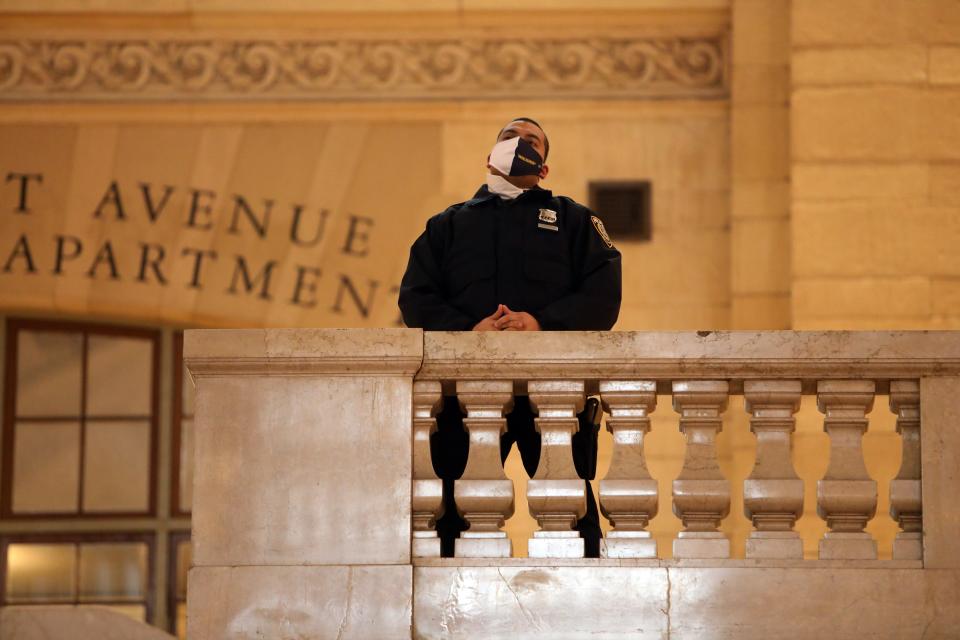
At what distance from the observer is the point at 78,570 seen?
9.27 m

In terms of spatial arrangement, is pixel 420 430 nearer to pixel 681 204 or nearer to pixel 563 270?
pixel 563 270

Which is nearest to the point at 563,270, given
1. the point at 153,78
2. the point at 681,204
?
the point at 681,204

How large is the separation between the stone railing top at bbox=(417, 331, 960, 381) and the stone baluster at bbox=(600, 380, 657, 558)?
0.06 metres

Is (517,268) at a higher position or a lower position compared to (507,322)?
higher

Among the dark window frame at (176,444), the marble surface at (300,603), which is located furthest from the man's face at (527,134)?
the dark window frame at (176,444)

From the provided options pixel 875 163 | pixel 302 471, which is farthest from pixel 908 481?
pixel 875 163

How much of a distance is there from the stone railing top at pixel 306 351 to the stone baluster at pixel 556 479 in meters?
0.39

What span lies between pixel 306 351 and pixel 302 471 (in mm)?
336

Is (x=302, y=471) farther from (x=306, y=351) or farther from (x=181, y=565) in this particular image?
(x=181, y=565)

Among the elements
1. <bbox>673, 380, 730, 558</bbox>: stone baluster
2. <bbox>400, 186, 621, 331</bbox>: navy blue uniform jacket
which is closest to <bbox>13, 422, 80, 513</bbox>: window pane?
<bbox>400, 186, 621, 331</bbox>: navy blue uniform jacket

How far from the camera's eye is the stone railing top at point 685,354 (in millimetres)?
4406

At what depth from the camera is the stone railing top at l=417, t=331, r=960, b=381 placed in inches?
173

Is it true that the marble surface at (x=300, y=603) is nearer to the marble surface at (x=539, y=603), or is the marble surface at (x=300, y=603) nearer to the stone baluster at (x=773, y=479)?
the marble surface at (x=539, y=603)

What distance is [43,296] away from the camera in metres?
8.57
